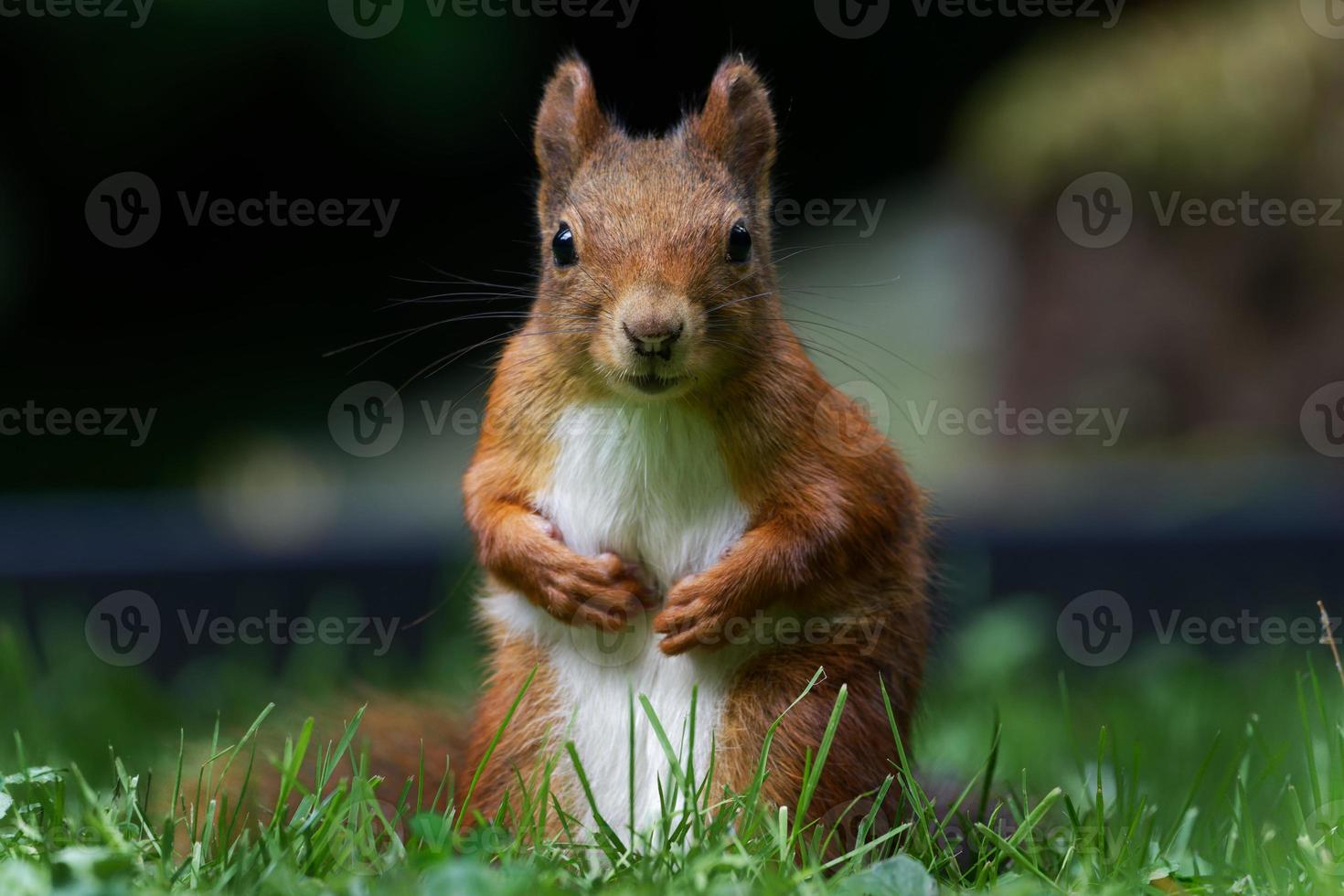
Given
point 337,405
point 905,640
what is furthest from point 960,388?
point 905,640

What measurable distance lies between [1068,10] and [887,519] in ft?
10.8

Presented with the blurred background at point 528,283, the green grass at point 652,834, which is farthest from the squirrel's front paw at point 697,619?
the blurred background at point 528,283

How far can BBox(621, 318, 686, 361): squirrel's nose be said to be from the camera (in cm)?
194

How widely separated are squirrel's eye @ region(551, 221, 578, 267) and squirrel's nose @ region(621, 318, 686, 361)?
0.24m

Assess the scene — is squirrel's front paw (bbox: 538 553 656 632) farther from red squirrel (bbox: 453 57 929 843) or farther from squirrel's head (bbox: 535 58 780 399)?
squirrel's head (bbox: 535 58 780 399)

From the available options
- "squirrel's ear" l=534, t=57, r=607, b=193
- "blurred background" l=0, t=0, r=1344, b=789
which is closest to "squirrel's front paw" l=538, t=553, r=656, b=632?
"squirrel's ear" l=534, t=57, r=607, b=193

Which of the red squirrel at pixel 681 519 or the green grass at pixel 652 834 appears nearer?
the green grass at pixel 652 834

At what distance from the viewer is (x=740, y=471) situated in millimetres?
2100

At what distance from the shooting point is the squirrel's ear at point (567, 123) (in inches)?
89.4

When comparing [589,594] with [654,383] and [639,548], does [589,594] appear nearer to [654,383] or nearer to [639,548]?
[639,548]

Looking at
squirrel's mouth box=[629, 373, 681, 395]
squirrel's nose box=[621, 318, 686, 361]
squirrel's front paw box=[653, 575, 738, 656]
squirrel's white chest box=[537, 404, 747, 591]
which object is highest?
squirrel's nose box=[621, 318, 686, 361]

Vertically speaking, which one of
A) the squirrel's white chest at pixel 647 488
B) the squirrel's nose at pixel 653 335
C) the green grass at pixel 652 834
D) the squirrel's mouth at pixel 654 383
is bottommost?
the green grass at pixel 652 834

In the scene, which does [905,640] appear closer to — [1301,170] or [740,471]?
[740,471]

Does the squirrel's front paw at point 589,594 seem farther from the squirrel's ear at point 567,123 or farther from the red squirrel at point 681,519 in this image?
the squirrel's ear at point 567,123
